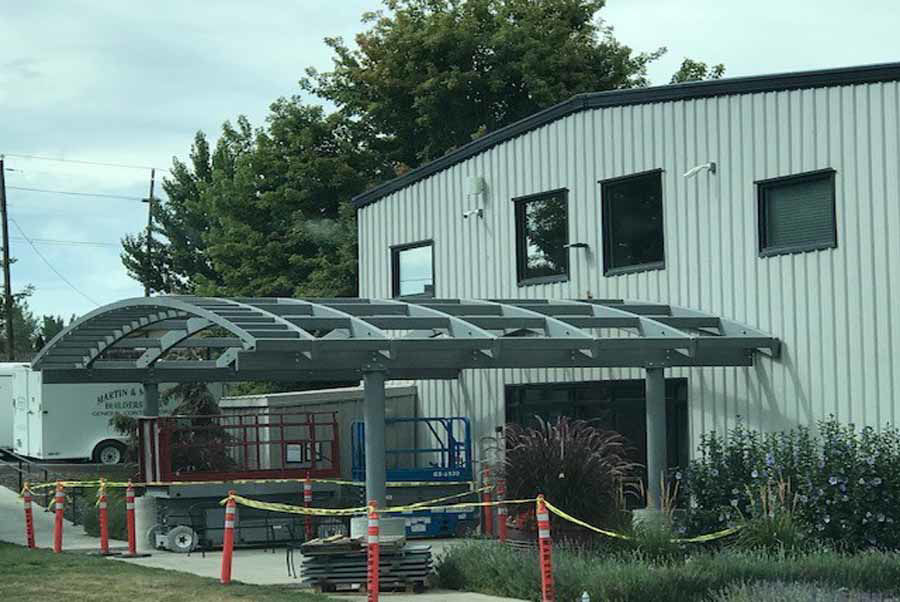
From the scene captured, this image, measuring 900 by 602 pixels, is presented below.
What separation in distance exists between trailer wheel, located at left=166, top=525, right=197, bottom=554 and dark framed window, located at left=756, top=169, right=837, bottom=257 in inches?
372

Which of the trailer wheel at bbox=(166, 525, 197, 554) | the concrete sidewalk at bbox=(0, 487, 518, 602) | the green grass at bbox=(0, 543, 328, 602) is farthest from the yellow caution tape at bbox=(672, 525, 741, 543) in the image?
the trailer wheel at bbox=(166, 525, 197, 554)

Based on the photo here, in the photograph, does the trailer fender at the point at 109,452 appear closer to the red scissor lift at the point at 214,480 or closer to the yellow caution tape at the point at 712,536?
the red scissor lift at the point at 214,480

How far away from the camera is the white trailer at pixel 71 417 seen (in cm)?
3712

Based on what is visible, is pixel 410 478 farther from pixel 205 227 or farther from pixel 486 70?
pixel 205 227

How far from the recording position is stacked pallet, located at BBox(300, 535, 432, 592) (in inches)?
654

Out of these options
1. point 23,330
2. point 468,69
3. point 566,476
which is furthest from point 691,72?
point 23,330

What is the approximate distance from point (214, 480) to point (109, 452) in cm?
1571

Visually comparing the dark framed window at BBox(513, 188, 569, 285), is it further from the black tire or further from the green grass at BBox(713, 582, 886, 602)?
the black tire

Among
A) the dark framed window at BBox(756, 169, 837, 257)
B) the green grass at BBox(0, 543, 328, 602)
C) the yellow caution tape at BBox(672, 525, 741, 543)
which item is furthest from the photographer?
the dark framed window at BBox(756, 169, 837, 257)

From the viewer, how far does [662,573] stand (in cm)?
1471

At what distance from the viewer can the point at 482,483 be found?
23.9 metres

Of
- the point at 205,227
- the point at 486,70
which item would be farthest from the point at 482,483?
the point at 205,227

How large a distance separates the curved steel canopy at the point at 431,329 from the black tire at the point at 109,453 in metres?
15.0

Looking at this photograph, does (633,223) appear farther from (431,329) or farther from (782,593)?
(782,593)
